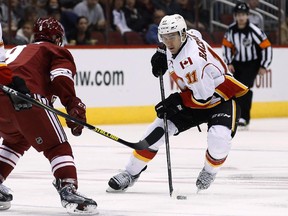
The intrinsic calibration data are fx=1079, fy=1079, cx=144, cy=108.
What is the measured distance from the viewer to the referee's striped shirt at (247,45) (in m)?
12.9

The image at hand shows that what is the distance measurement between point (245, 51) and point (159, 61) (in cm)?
611

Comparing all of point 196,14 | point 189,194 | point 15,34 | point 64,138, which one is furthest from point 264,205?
point 196,14

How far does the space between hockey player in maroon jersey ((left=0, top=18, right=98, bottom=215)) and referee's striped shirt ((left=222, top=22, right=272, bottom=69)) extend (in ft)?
23.7

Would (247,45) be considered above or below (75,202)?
below

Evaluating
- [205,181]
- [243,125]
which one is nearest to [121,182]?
Answer: [205,181]

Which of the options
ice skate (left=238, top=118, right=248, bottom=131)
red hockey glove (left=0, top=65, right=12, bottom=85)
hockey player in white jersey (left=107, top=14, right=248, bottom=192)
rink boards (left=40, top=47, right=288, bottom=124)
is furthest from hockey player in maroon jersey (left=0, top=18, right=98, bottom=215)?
rink boards (left=40, top=47, right=288, bottom=124)

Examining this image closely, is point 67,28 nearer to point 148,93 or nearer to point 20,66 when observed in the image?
point 148,93

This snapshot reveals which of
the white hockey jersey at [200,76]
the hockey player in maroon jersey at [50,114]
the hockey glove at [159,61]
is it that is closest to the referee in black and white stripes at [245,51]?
the hockey glove at [159,61]

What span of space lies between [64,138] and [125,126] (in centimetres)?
740

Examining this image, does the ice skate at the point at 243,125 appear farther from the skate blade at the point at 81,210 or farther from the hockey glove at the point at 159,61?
the skate blade at the point at 81,210

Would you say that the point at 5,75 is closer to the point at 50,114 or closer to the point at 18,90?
the point at 18,90

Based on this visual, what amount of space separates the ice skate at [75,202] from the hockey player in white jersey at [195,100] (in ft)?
3.70

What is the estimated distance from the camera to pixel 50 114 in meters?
5.71

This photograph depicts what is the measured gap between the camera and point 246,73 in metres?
13.1
